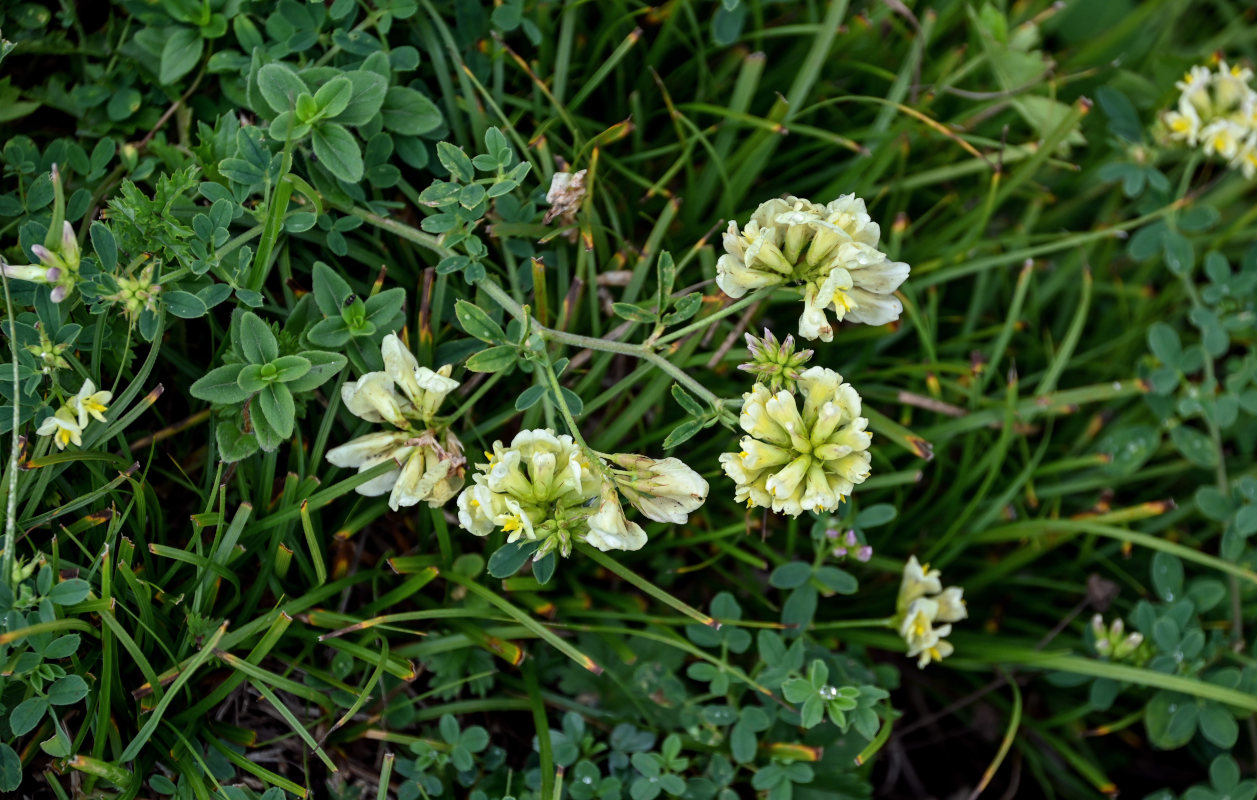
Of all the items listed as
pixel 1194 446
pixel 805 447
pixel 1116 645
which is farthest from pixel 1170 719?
pixel 805 447

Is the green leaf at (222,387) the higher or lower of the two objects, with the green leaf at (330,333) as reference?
lower

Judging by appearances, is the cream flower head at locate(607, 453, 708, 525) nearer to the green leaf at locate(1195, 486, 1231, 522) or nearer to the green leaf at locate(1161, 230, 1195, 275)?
the green leaf at locate(1195, 486, 1231, 522)

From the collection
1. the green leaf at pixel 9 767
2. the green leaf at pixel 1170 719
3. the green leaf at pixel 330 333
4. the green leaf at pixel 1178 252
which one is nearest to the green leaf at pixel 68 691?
the green leaf at pixel 9 767

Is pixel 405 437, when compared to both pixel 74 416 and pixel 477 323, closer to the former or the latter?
pixel 477 323

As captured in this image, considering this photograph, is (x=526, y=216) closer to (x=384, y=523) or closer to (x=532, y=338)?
(x=532, y=338)

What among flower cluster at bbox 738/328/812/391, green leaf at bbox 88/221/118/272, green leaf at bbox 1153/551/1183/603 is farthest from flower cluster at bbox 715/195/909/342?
green leaf at bbox 1153/551/1183/603

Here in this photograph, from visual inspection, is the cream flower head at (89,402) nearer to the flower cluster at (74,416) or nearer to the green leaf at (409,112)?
the flower cluster at (74,416)
